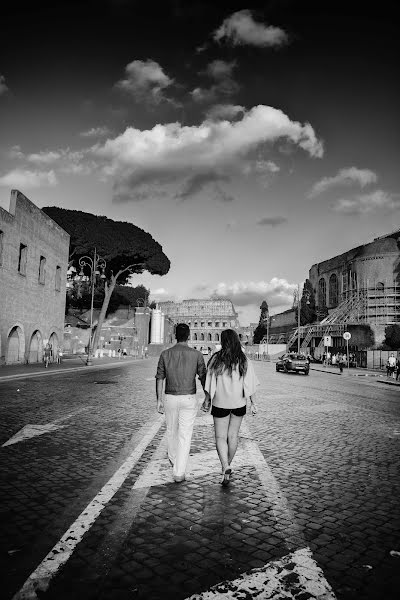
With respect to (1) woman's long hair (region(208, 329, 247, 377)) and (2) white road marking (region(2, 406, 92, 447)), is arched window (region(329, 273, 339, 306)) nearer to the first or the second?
(2) white road marking (region(2, 406, 92, 447))

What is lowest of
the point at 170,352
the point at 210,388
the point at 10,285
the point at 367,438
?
the point at 367,438

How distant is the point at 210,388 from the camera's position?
16.2 feet

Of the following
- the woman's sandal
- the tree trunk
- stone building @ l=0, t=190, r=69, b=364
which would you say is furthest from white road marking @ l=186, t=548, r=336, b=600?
the tree trunk

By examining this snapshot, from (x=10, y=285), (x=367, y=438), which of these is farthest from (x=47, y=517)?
(x=10, y=285)

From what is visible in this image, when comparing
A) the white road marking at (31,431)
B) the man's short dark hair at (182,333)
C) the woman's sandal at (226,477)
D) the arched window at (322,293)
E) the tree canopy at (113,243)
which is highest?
the tree canopy at (113,243)

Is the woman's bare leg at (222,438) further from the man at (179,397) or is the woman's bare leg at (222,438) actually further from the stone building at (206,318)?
the stone building at (206,318)

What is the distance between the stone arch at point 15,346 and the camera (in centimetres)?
2548

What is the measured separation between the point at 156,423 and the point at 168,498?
174 inches

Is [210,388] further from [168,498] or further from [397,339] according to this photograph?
[397,339]

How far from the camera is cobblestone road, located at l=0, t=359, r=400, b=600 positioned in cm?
283

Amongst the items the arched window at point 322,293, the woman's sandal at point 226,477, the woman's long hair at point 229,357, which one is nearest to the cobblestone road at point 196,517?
the woman's sandal at point 226,477

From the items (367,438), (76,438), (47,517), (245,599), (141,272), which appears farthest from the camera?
(141,272)

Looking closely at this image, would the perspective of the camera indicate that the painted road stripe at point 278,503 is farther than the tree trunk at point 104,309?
No

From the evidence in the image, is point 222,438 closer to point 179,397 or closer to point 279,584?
point 179,397
